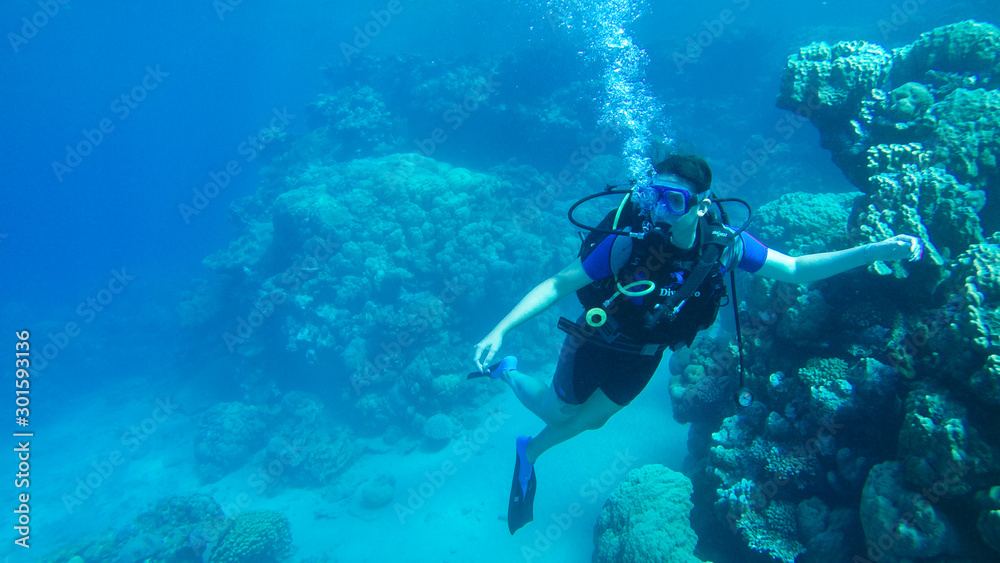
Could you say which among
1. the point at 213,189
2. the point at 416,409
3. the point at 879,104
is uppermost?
the point at 213,189

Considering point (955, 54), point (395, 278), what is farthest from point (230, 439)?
point (955, 54)

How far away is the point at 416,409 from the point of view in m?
11.4

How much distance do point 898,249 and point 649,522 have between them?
12.4 ft

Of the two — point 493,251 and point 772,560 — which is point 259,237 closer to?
point 493,251

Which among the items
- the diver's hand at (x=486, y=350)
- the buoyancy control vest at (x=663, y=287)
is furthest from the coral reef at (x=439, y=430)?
the buoyancy control vest at (x=663, y=287)

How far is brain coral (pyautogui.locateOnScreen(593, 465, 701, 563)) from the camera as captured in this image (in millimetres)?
4398

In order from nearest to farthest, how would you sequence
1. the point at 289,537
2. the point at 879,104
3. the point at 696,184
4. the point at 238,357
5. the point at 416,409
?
the point at 696,184, the point at 879,104, the point at 289,537, the point at 416,409, the point at 238,357

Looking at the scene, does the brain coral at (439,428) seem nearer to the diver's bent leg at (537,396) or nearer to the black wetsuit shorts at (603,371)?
the diver's bent leg at (537,396)

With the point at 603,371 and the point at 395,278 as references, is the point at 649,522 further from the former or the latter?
the point at 395,278

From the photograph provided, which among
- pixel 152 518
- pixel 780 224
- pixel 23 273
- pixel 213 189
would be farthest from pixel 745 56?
pixel 23 273

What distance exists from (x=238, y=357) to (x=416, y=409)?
9.14 metres

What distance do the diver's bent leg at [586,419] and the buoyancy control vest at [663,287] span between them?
0.79 meters

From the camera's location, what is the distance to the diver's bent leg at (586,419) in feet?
11.7

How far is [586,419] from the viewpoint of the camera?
12.1 feet
